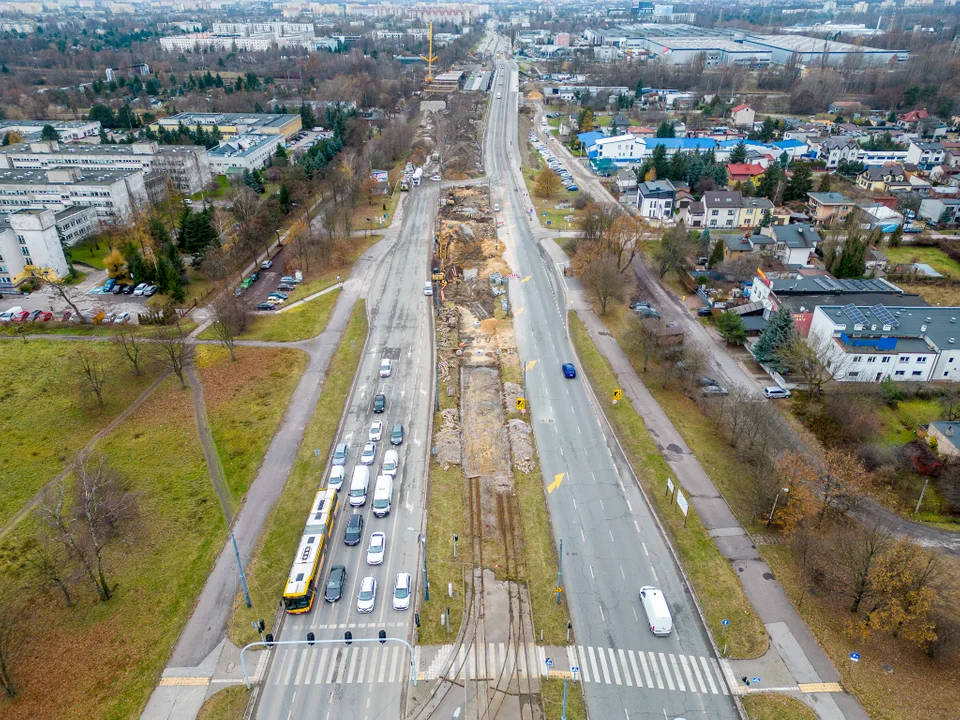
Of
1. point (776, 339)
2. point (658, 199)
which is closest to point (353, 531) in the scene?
point (776, 339)

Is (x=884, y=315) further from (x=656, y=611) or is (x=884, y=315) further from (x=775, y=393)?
(x=656, y=611)

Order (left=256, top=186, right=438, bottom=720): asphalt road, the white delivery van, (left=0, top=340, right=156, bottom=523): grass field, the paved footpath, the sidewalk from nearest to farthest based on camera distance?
(left=256, top=186, right=438, bottom=720): asphalt road, the paved footpath, the sidewalk, the white delivery van, (left=0, top=340, right=156, bottom=523): grass field

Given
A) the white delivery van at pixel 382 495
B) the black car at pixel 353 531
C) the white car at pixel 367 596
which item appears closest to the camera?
the white car at pixel 367 596

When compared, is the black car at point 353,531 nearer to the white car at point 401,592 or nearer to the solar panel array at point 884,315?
the white car at point 401,592

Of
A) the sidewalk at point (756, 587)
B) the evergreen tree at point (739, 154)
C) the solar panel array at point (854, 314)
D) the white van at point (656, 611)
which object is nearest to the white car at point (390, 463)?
the white van at point (656, 611)

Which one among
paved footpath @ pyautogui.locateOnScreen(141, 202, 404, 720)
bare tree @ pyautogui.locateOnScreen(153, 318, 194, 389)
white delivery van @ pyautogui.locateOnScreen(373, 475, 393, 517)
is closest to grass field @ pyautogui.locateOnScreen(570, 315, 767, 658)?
white delivery van @ pyautogui.locateOnScreen(373, 475, 393, 517)

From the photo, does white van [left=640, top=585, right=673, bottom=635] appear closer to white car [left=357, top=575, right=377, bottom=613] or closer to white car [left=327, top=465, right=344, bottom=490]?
white car [left=357, top=575, right=377, bottom=613]

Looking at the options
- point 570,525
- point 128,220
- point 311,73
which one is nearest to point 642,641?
point 570,525
